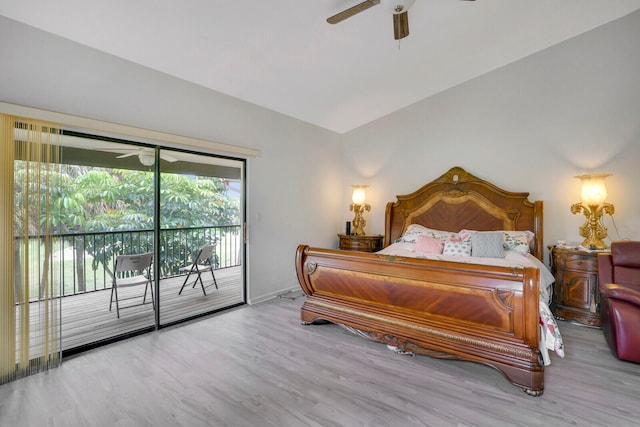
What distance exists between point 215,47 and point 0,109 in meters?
1.75

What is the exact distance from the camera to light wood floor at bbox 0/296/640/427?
182 cm

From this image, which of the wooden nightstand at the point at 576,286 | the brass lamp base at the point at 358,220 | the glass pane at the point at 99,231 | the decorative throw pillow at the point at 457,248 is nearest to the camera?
the glass pane at the point at 99,231

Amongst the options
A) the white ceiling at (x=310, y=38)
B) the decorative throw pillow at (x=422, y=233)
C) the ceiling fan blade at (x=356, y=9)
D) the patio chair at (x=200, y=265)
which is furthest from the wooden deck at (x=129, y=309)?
the ceiling fan blade at (x=356, y=9)

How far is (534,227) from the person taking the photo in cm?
382

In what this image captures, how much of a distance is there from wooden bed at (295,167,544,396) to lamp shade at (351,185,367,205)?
221 cm

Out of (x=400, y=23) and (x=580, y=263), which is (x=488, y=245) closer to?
(x=580, y=263)

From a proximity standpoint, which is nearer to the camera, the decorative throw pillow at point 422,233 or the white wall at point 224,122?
the white wall at point 224,122

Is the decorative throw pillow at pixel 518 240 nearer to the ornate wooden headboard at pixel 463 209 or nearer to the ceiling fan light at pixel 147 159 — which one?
the ornate wooden headboard at pixel 463 209

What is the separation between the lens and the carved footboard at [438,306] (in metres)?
2.07

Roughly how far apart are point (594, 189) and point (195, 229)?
4852 mm

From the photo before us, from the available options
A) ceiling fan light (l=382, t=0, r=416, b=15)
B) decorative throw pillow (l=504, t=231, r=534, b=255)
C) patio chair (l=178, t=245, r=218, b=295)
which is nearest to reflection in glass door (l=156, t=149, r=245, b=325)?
patio chair (l=178, t=245, r=218, b=295)

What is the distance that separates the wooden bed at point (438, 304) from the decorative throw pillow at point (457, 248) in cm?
99

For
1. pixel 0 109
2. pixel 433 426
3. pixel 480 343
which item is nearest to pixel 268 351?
pixel 433 426

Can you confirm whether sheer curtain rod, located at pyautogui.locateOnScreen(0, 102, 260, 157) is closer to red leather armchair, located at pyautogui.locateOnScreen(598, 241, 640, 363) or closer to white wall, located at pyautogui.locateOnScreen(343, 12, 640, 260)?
white wall, located at pyautogui.locateOnScreen(343, 12, 640, 260)
